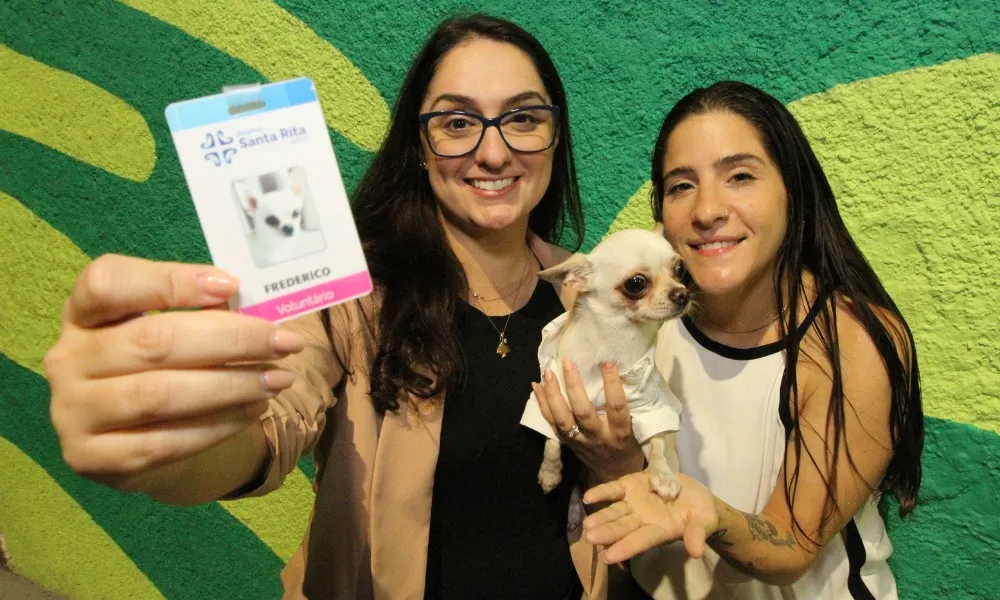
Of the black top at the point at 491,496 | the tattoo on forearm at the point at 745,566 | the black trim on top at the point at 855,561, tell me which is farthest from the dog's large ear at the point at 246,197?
the black trim on top at the point at 855,561

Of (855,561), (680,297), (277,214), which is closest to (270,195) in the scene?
(277,214)

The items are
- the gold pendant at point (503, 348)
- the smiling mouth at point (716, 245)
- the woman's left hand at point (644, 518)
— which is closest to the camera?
the woman's left hand at point (644, 518)

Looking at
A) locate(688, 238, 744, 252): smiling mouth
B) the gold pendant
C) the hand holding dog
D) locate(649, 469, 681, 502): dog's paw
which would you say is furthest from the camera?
the gold pendant

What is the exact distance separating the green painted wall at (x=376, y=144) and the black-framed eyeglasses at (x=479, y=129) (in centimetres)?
44

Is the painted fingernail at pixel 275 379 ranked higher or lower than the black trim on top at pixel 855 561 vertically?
higher

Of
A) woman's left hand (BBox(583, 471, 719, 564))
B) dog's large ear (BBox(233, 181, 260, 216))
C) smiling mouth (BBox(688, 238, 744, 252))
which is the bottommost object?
woman's left hand (BBox(583, 471, 719, 564))

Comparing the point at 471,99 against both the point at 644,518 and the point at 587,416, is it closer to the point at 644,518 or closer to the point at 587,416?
the point at 587,416

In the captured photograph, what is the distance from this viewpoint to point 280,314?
2.04 feet

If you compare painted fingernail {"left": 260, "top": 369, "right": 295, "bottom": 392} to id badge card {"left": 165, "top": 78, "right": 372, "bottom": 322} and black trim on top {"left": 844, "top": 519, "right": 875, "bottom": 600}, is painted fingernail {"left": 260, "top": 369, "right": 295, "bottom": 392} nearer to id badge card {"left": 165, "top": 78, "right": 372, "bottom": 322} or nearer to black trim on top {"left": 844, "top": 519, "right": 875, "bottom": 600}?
id badge card {"left": 165, "top": 78, "right": 372, "bottom": 322}

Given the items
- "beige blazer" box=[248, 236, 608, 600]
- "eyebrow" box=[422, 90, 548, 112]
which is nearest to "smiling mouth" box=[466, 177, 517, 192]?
"eyebrow" box=[422, 90, 548, 112]

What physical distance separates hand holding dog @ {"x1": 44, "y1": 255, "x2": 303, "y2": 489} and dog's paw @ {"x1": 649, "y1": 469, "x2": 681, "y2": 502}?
69cm

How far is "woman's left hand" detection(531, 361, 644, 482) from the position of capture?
1062 mm

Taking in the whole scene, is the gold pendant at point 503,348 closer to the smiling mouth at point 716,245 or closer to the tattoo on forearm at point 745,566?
the smiling mouth at point 716,245

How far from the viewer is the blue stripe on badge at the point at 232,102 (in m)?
0.59
